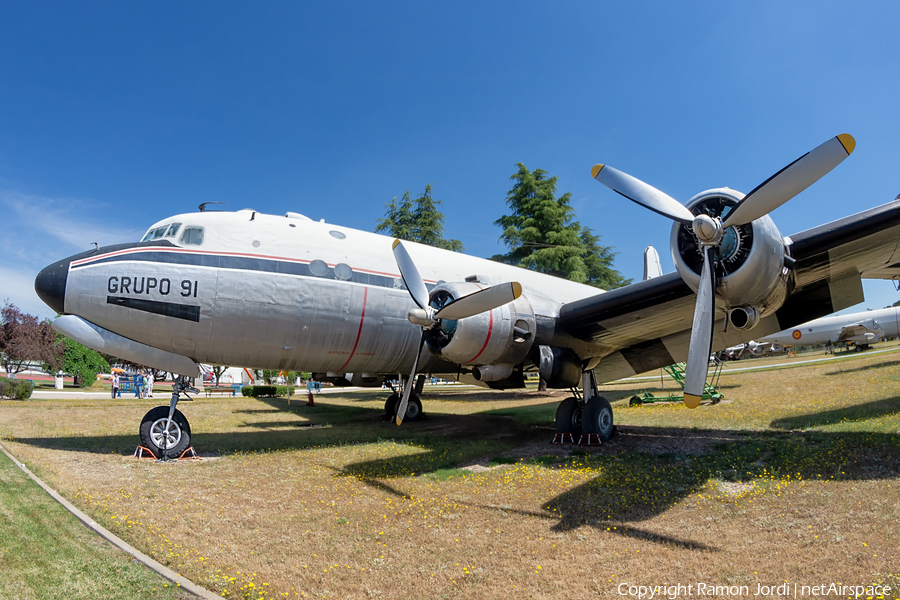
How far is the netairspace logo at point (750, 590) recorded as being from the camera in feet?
13.7

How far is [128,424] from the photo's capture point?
598 inches

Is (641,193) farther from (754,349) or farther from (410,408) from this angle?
(754,349)

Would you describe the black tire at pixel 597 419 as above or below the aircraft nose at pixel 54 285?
below

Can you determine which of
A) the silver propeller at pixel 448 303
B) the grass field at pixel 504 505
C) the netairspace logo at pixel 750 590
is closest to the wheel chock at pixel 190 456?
the grass field at pixel 504 505

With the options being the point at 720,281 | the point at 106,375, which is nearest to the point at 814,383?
the point at 720,281

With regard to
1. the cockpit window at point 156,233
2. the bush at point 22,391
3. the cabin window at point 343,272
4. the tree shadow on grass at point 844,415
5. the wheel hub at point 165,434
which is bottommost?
the tree shadow on grass at point 844,415

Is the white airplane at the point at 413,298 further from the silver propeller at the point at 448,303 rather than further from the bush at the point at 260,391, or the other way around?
the bush at the point at 260,391

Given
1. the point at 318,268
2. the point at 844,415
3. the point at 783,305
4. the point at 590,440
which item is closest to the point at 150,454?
the point at 318,268

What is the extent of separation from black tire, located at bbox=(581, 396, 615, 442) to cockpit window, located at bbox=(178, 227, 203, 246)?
9427 mm

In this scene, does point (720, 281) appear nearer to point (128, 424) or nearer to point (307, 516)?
point (307, 516)

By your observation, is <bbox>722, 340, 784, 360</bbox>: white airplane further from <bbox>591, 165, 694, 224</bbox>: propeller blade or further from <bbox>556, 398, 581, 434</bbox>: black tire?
<bbox>591, 165, 694, 224</bbox>: propeller blade

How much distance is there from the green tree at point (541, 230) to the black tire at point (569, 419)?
1915cm

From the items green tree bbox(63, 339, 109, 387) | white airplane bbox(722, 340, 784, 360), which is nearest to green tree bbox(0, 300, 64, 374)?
green tree bbox(63, 339, 109, 387)

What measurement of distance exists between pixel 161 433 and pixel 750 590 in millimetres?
10173
